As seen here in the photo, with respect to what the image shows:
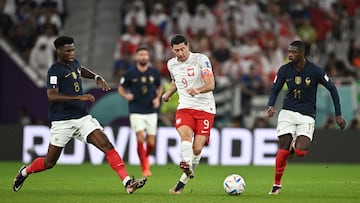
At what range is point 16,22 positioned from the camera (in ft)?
92.8

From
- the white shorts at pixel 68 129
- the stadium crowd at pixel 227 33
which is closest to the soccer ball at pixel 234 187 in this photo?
the white shorts at pixel 68 129

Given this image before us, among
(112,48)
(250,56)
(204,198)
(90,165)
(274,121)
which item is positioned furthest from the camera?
(112,48)

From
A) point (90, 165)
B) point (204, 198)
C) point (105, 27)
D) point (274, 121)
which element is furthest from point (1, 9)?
point (204, 198)

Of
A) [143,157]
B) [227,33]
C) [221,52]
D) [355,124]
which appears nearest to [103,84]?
[143,157]

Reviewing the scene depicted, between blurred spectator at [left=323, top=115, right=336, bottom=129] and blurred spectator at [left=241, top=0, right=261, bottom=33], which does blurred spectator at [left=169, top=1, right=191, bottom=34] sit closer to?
blurred spectator at [left=241, top=0, right=261, bottom=33]

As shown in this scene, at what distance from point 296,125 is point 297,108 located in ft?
0.90

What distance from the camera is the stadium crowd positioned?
1042 inches

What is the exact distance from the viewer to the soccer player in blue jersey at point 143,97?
20.6 m

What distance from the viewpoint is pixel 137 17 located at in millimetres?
29000

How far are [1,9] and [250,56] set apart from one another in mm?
7669

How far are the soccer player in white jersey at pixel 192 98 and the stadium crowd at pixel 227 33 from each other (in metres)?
9.80

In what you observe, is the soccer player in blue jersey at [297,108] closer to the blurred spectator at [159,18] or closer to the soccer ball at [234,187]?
the soccer ball at [234,187]

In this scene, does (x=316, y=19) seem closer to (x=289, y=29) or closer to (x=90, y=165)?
(x=289, y=29)

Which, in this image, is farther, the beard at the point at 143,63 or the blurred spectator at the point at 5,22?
the blurred spectator at the point at 5,22
